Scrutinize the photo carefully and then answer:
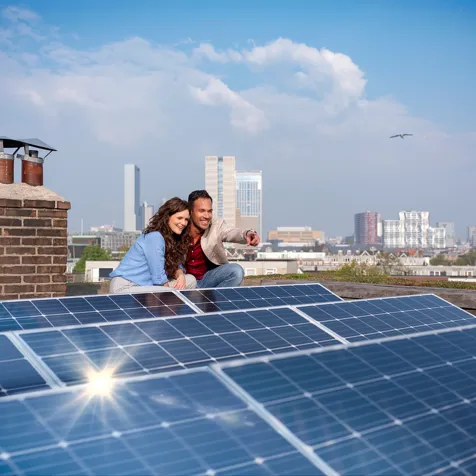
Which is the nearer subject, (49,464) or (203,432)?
(49,464)

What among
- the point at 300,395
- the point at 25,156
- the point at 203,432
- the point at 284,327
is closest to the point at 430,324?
the point at 284,327

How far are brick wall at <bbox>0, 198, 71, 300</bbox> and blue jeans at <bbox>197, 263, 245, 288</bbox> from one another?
225cm

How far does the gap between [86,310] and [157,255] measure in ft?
6.35

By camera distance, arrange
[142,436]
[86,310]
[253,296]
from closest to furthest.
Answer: [142,436] → [86,310] → [253,296]

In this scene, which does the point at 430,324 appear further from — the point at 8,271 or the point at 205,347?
the point at 8,271

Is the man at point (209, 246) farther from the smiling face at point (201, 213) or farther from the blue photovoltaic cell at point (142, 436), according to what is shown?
the blue photovoltaic cell at point (142, 436)

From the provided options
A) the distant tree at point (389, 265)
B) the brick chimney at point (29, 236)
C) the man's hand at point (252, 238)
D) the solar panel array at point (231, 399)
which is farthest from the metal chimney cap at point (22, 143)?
the distant tree at point (389, 265)

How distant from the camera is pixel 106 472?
2.38 metres

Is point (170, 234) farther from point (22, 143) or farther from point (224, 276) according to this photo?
point (22, 143)

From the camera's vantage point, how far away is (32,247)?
30.9ft

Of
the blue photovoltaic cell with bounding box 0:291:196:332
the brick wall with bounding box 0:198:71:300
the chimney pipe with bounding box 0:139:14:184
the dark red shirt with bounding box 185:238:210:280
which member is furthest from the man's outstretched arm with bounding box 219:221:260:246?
the chimney pipe with bounding box 0:139:14:184

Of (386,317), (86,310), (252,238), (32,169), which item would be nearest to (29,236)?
(32,169)

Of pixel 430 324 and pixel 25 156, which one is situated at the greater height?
pixel 25 156

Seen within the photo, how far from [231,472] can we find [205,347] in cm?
178
